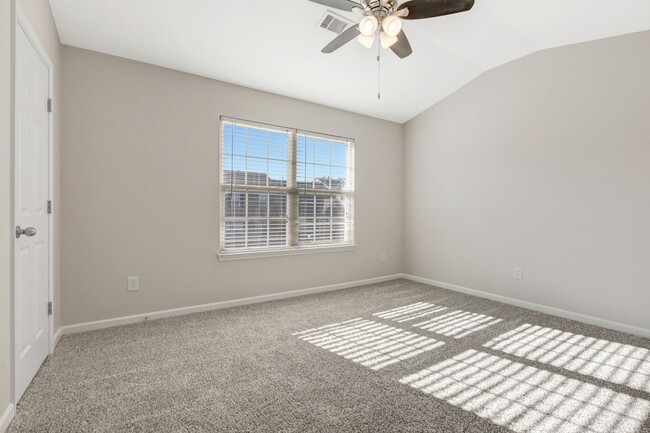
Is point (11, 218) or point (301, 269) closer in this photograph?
point (11, 218)

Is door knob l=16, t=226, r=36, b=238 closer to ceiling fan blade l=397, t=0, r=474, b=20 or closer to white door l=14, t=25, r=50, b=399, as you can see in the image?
white door l=14, t=25, r=50, b=399

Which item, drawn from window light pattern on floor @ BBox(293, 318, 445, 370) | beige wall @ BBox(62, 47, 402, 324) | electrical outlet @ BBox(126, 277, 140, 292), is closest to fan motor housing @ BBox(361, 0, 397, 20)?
beige wall @ BBox(62, 47, 402, 324)

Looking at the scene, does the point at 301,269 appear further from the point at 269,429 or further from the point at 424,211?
the point at 269,429

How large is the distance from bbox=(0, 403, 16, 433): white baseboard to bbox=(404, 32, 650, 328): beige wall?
4.24m

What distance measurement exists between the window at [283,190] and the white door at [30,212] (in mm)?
1516

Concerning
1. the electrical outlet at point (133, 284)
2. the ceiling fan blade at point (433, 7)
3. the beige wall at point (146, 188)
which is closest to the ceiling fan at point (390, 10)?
the ceiling fan blade at point (433, 7)

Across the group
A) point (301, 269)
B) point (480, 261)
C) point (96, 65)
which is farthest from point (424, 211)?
point (96, 65)

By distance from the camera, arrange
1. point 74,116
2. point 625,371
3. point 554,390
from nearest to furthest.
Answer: point 554,390 < point 625,371 < point 74,116

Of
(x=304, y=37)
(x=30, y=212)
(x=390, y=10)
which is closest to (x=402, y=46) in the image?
(x=390, y=10)

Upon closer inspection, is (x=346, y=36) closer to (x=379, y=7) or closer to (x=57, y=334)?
(x=379, y=7)

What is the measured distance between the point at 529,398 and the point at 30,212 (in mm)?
3134

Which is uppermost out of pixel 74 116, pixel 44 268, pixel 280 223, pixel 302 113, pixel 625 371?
pixel 302 113

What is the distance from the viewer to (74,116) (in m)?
2.73

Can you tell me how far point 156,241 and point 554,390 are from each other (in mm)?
3314
